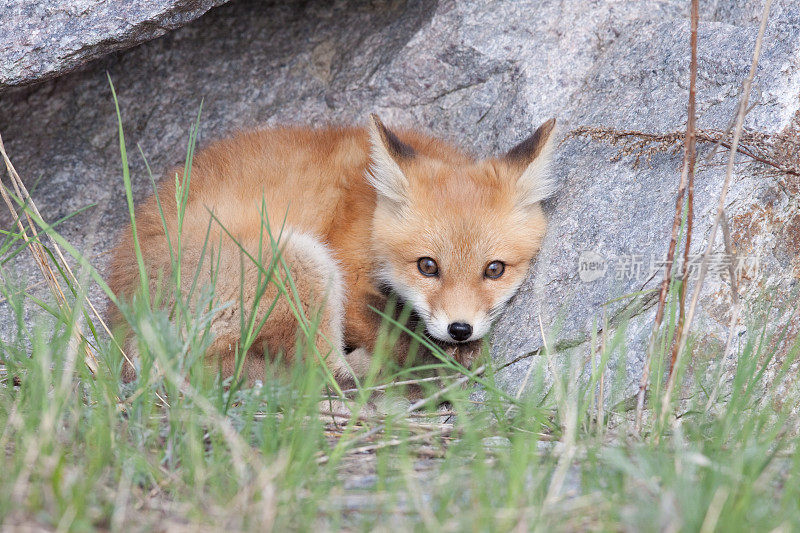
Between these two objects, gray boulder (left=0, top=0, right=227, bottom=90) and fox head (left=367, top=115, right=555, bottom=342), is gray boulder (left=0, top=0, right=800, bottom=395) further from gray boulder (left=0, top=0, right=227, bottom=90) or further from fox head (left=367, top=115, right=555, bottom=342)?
gray boulder (left=0, top=0, right=227, bottom=90)

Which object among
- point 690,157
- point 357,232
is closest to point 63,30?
point 357,232

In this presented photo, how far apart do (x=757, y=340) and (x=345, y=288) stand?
2022 millimetres

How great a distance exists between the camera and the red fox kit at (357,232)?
11.5ft

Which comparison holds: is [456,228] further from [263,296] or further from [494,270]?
[263,296]

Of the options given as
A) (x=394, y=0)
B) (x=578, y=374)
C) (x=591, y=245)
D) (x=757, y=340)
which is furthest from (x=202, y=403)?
(x=394, y=0)

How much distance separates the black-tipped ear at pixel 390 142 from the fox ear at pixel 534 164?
1.79ft

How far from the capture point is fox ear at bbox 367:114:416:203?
146 inches

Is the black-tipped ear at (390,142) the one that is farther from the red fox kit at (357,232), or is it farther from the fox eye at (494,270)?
the fox eye at (494,270)

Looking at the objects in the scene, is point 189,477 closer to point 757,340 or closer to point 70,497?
point 70,497

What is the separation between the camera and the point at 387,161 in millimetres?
3773

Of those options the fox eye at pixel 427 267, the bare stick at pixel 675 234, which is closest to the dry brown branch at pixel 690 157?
the bare stick at pixel 675 234

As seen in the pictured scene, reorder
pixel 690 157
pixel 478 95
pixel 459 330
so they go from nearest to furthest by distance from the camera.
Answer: pixel 690 157
pixel 459 330
pixel 478 95

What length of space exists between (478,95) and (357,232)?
138 centimetres

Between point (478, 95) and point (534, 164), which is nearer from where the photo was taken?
point (534, 164)
